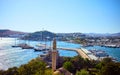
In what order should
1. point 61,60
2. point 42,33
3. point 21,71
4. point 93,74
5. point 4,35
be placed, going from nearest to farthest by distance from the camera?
point 21,71
point 93,74
point 61,60
point 42,33
point 4,35

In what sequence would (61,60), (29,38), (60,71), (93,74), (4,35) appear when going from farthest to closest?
(4,35), (29,38), (61,60), (93,74), (60,71)

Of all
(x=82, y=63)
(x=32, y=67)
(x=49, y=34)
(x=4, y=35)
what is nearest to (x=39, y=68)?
(x=32, y=67)

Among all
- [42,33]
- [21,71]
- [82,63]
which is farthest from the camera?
[42,33]

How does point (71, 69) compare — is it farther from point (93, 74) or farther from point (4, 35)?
point (4, 35)

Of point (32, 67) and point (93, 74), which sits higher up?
point (32, 67)

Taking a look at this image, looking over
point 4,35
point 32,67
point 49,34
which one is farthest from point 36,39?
point 32,67

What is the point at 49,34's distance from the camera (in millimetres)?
86062

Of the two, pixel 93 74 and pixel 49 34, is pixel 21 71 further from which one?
pixel 49 34

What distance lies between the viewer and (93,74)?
47.8 feet

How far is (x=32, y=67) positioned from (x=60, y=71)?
83.1 inches

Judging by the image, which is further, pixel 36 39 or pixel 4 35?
pixel 4 35

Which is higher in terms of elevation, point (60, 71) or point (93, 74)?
point (60, 71)

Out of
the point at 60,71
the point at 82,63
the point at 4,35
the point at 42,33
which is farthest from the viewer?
the point at 4,35

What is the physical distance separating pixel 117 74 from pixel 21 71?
602 centimetres
